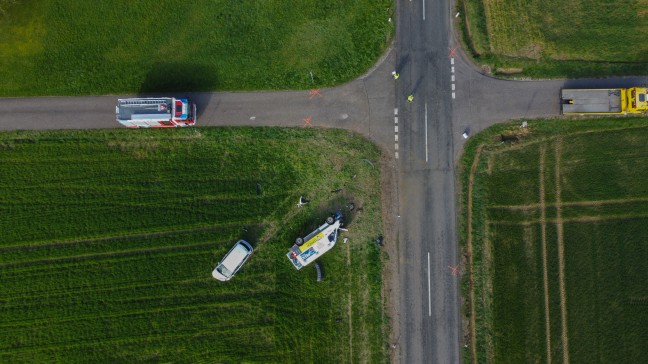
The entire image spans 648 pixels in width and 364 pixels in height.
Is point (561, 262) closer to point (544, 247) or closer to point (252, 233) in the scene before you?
point (544, 247)

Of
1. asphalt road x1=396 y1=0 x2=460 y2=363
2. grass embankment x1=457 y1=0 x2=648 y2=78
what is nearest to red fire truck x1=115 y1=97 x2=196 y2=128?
asphalt road x1=396 y1=0 x2=460 y2=363

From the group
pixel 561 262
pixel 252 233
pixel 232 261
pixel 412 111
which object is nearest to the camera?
pixel 232 261

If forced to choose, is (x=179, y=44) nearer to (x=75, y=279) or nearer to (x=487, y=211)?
(x=75, y=279)

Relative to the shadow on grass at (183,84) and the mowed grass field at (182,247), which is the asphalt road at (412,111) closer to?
the shadow on grass at (183,84)

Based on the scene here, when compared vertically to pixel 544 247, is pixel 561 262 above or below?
below

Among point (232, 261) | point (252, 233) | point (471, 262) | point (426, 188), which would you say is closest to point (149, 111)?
point (252, 233)

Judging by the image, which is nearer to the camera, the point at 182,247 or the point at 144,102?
the point at 144,102

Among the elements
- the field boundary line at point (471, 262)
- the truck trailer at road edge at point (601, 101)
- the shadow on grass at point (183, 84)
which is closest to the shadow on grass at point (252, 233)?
the shadow on grass at point (183, 84)

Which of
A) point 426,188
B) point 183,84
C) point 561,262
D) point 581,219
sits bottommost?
point 561,262

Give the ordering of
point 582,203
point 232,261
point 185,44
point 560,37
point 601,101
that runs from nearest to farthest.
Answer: point 601,101 < point 232,261 < point 582,203 < point 560,37 < point 185,44
